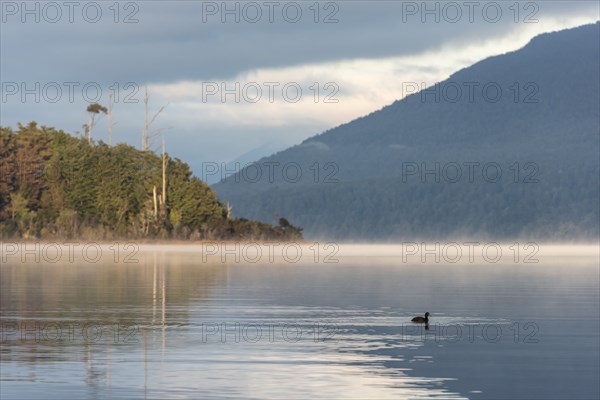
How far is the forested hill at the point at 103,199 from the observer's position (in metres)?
89.2

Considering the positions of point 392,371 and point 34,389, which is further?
point 392,371

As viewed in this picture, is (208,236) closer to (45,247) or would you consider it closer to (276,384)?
(45,247)

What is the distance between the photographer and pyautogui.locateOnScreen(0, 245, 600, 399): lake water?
18.3 m

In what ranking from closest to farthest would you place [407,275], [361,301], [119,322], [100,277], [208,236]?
[119,322]
[361,301]
[100,277]
[407,275]
[208,236]

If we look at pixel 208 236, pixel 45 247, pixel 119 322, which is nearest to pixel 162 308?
pixel 119 322

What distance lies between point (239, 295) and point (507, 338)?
13079 millimetres

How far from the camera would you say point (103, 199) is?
91.7 metres

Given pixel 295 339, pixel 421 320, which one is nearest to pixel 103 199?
pixel 421 320

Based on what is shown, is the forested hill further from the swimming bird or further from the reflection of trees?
the swimming bird

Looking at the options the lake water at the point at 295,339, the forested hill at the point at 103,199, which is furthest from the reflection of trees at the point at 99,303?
the forested hill at the point at 103,199

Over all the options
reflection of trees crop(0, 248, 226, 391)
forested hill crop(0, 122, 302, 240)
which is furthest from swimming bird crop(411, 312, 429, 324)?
forested hill crop(0, 122, 302, 240)

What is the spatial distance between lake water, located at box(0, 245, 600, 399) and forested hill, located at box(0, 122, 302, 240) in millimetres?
43716

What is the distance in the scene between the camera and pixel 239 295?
36.7 m

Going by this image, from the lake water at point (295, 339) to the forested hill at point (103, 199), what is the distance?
43.7m
